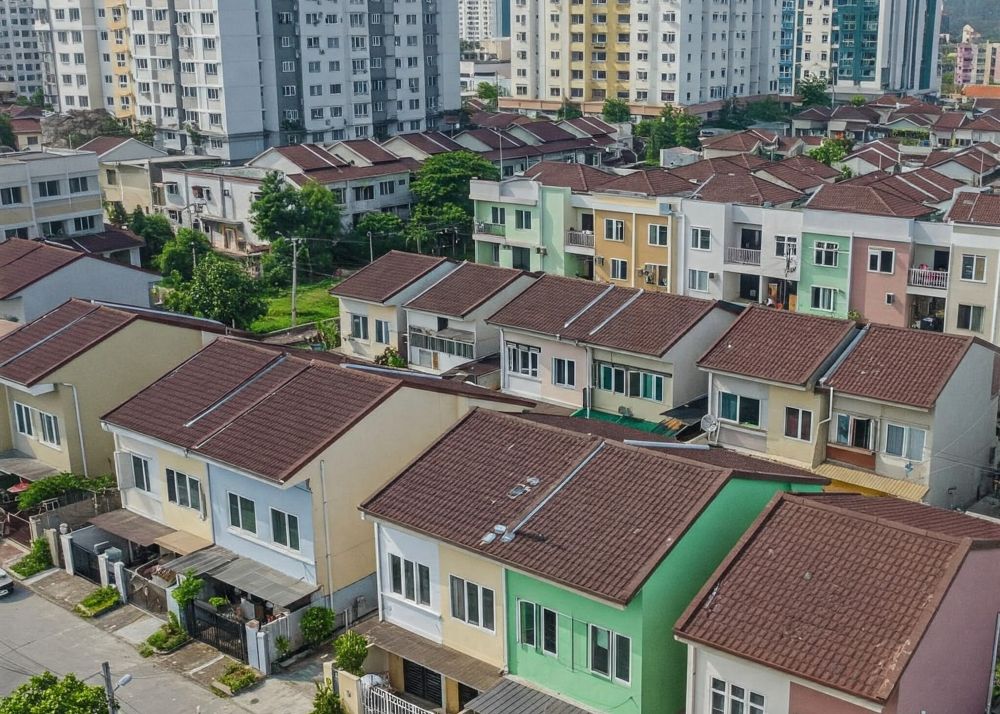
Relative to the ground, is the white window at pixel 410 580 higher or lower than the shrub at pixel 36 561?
higher

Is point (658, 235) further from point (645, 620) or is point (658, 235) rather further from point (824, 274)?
point (645, 620)

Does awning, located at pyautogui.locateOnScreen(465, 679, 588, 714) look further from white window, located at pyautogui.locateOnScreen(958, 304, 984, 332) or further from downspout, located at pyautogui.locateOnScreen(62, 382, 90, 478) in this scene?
white window, located at pyautogui.locateOnScreen(958, 304, 984, 332)

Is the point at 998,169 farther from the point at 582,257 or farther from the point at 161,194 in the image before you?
the point at 161,194

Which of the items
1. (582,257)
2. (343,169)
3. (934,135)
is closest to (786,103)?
(934,135)

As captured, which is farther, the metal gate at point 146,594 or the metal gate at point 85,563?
the metal gate at point 85,563

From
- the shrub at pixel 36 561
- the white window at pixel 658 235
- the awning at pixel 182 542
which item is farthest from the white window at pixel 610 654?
the white window at pixel 658 235

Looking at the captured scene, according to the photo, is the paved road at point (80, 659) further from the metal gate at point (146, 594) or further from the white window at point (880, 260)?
the white window at point (880, 260)
